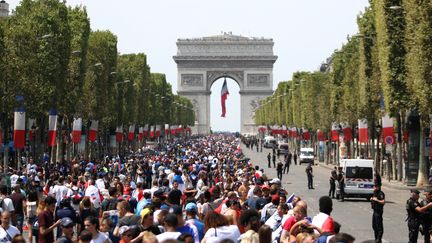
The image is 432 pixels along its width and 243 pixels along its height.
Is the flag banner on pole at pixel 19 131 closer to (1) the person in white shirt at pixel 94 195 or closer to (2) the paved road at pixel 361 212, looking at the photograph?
(2) the paved road at pixel 361 212

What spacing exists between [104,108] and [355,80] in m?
18.8

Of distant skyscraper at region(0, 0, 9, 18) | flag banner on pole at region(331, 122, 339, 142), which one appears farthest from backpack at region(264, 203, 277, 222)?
distant skyscraper at region(0, 0, 9, 18)

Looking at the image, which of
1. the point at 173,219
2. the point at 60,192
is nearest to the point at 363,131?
the point at 60,192

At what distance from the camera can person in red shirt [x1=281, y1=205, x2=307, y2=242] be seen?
57.1 ft

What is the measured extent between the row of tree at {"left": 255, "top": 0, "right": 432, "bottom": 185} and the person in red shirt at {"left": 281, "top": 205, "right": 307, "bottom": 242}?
2943 cm

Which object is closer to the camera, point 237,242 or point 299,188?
point 237,242

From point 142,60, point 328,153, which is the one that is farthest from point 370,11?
point 142,60

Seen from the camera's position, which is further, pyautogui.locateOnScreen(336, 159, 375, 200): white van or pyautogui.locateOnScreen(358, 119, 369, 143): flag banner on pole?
pyautogui.locateOnScreen(358, 119, 369, 143): flag banner on pole

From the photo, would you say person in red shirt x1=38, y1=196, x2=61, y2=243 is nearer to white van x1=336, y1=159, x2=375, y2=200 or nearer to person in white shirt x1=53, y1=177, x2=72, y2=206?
person in white shirt x1=53, y1=177, x2=72, y2=206

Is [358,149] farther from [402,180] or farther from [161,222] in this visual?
[161,222]

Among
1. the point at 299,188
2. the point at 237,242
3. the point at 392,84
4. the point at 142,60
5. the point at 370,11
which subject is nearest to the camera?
the point at 237,242

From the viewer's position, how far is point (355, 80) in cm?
7738

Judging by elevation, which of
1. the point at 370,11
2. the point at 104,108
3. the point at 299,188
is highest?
the point at 370,11

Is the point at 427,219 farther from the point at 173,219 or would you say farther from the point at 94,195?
the point at 173,219
